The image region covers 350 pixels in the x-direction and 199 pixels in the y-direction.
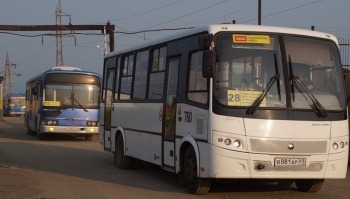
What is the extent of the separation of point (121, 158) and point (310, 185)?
17.6ft

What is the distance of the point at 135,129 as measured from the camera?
12953mm

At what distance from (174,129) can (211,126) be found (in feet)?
5.39

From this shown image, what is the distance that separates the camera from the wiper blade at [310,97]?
942 centimetres

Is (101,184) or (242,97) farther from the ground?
(242,97)

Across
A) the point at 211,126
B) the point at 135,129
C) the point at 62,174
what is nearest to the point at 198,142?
the point at 211,126

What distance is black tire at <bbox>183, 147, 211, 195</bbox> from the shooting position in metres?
9.70

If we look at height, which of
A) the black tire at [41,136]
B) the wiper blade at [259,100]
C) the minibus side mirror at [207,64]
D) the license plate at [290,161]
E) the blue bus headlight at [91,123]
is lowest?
the black tire at [41,136]

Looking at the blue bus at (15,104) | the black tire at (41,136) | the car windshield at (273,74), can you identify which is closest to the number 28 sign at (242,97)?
the car windshield at (273,74)

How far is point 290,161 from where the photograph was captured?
9188 mm

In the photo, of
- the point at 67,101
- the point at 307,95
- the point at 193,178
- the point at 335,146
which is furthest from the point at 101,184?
the point at 67,101

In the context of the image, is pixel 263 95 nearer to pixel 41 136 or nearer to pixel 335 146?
pixel 335 146

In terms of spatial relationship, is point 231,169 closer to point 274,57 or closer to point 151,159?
point 274,57

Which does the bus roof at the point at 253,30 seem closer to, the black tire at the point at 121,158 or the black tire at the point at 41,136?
the black tire at the point at 121,158

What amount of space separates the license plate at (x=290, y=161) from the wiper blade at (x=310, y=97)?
0.84 meters
